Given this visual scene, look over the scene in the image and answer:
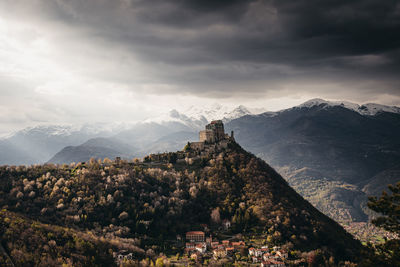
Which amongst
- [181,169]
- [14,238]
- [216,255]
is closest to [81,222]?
[14,238]

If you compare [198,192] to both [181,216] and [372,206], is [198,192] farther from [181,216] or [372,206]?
A: [372,206]

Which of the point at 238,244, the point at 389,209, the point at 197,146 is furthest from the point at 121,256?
the point at 197,146

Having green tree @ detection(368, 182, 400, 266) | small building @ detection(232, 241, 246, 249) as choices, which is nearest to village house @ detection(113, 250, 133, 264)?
small building @ detection(232, 241, 246, 249)

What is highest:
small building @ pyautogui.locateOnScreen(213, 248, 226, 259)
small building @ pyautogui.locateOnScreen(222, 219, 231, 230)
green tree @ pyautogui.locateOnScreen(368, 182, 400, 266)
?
green tree @ pyautogui.locateOnScreen(368, 182, 400, 266)

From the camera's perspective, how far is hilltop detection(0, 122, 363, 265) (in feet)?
352

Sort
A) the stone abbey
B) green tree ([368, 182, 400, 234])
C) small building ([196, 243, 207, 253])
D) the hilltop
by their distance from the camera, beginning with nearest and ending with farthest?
green tree ([368, 182, 400, 234]) → small building ([196, 243, 207, 253]) → the hilltop → the stone abbey

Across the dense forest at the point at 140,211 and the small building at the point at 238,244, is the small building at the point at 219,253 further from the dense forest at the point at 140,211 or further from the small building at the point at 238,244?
the dense forest at the point at 140,211

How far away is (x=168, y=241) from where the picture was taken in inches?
4412

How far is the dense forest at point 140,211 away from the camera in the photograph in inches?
3573

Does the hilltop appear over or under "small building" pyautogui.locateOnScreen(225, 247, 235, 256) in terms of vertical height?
over

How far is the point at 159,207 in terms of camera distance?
128 meters

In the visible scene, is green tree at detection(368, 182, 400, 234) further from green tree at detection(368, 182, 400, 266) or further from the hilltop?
the hilltop

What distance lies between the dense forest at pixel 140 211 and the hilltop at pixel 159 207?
39 centimetres

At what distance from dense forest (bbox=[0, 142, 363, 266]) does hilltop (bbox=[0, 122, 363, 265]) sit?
1.27ft
